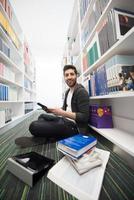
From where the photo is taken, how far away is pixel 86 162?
75 cm

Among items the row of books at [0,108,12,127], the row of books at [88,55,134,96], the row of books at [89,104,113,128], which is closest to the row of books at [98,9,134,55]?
the row of books at [88,55,134,96]

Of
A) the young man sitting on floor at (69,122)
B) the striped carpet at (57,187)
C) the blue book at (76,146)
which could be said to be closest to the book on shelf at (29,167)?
the striped carpet at (57,187)

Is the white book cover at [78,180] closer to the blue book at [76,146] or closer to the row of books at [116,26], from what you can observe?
the blue book at [76,146]

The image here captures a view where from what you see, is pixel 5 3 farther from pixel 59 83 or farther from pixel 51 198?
pixel 59 83

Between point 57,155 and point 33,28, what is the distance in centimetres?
379

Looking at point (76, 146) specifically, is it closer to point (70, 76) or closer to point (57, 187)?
point (57, 187)

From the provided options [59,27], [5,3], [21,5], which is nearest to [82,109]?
[5,3]

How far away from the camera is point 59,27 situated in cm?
345

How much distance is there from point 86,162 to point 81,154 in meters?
0.06

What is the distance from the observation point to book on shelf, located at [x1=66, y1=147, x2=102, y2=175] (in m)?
0.71

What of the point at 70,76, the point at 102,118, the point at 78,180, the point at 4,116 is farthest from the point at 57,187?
the point at 4,116

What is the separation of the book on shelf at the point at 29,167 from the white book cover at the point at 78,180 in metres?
0.06

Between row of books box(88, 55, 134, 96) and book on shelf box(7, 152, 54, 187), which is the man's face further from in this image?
book on shelf box(7, 152, 54, 187)

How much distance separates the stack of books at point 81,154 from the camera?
2.38ft
